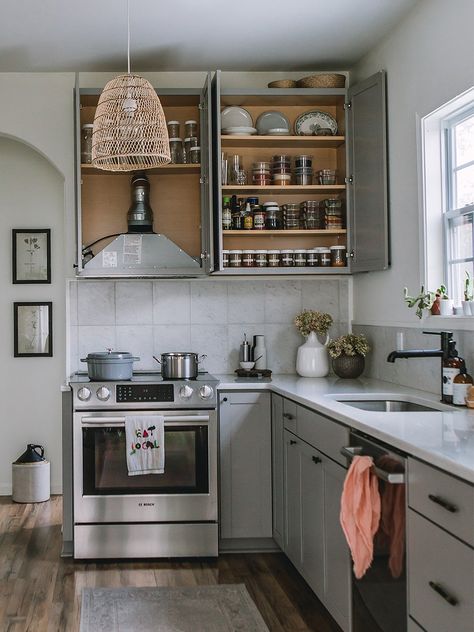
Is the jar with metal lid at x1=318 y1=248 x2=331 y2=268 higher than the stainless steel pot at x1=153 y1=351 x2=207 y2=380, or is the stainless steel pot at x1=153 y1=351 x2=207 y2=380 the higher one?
the jar with metal lid at x1=318 y1=248 x2=331 y2=268

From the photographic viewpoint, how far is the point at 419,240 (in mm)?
3686

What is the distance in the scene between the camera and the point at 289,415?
375cm

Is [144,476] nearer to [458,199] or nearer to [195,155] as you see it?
[195,155]

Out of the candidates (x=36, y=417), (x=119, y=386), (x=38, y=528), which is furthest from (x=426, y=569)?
(x=36, y=417)

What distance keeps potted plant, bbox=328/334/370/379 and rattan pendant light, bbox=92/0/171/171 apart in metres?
1.61

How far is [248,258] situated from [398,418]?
80.0 inches

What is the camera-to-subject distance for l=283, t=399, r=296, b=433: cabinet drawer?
3668 mm

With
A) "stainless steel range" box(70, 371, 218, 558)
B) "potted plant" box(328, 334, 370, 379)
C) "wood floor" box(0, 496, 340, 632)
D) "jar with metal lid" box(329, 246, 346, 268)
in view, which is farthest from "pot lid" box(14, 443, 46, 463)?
"jar with metal lid" box(329, 246, 346, 268)

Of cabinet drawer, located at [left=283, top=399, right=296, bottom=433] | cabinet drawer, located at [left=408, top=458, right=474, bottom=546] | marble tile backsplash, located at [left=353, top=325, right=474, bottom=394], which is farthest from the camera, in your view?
cabinet drawer, located at [left=283, top=399, right=296, bottom=433]

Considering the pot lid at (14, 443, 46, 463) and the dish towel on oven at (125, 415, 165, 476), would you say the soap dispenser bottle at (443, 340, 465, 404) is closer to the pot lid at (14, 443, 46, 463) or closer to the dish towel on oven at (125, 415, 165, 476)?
the dish towel on oven at (125, 415, 165, 476)

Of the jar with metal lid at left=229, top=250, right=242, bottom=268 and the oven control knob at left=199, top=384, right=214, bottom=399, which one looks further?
the jar with metal lid at left=229, top=250, right=242, bottom=268

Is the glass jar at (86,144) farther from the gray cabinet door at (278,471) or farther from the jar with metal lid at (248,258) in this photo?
the gray cabinet door at (278,471)

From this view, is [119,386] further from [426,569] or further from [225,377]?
[426,569]

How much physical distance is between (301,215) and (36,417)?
252 cm
